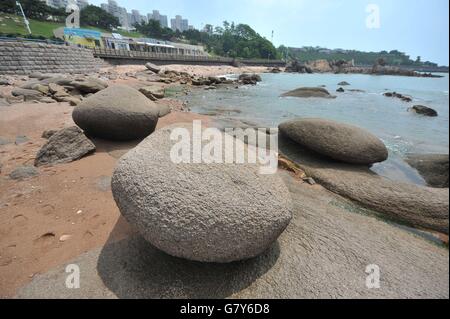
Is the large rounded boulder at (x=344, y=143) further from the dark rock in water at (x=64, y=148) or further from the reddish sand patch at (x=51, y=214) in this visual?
the dark rock in water at (x=64, y=148)

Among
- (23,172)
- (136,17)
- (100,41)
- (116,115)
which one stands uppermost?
(136,17)

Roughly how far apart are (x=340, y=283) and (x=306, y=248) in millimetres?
477

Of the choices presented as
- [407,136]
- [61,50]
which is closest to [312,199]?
[407,136]

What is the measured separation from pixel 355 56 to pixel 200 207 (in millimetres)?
154684

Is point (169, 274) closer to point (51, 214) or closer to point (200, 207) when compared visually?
point (200, 207)

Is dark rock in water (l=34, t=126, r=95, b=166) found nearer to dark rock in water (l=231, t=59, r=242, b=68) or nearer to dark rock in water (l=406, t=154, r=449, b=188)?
dark rock in water (l=406, t=154, r=449, b=188)

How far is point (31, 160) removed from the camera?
13.8ft

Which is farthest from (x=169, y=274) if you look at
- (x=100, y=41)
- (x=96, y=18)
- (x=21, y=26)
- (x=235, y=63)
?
(x=96, y=18)

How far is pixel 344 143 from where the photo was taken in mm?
4590

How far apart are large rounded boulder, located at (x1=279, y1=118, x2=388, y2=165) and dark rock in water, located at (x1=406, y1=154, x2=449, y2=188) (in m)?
0.84

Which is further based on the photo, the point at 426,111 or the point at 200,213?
the point at 426,111
